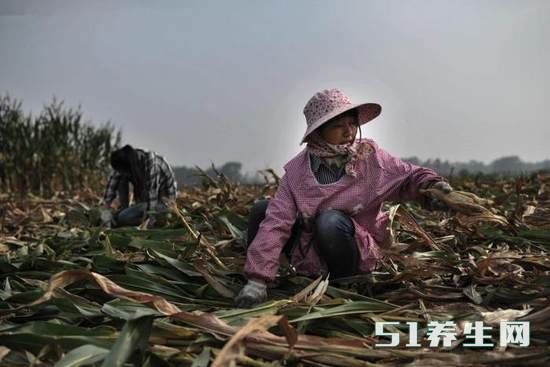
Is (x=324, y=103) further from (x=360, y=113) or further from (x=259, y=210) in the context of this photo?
(x=259, y=210)

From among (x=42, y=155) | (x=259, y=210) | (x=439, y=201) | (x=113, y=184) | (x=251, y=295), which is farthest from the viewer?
(x=42, y=155)

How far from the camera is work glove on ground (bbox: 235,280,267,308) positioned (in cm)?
209

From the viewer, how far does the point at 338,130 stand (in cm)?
235

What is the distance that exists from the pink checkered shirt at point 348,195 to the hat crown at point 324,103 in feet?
0.63

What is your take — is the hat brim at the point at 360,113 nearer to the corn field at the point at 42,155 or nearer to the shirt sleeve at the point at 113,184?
the shirt sleeve at the point at 113,184

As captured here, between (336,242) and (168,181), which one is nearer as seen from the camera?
(336,242)

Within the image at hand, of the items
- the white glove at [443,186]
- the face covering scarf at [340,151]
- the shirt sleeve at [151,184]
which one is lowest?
the white glove at [443,186]

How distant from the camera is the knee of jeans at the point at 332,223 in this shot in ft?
7.49

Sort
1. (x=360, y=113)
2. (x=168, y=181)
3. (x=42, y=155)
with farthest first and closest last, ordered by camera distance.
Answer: (x=42, y=155), (x=168, y=181), (x=360, y=113)

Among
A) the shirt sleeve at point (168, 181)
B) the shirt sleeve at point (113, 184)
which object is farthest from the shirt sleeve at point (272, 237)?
the shirt sleeve at point (113, 184)

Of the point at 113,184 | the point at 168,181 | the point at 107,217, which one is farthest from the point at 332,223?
the point at 113,184

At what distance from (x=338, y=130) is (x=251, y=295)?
0.72 meters

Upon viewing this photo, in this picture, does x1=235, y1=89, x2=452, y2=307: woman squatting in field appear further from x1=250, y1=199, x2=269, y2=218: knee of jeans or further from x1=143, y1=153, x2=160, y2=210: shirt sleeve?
x1=143, y1=153, x2=160, y2=210: shirt sleeve

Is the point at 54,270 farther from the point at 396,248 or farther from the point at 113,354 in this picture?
the point at 396,248
